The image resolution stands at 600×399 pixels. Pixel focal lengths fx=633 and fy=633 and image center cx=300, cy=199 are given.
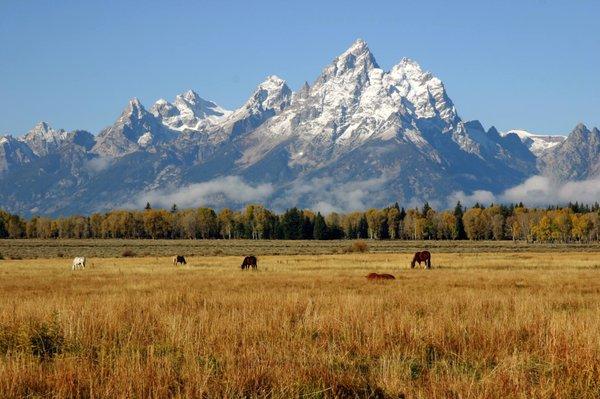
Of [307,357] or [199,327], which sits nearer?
[307,357]

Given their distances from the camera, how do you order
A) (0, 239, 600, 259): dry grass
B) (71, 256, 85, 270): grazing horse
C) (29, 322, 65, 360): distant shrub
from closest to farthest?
(29, 322, 65, 360): distant shrub < (71, 256, 85, 270): grazing horse < (0, 239, 600, 259): dry grass

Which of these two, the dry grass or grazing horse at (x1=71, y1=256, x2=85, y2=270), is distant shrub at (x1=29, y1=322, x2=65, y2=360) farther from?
the dry grass

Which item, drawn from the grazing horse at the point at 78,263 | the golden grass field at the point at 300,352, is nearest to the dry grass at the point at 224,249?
the grazing horse at the point at 78,263

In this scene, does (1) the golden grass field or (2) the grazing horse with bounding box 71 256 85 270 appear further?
(2) the grazing horse with bounding box 71 256 85 270

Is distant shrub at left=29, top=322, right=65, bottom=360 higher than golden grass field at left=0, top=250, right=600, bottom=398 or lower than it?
higher

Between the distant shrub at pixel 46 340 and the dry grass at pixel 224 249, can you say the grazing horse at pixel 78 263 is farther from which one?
the distant shrub at pixel 46 340

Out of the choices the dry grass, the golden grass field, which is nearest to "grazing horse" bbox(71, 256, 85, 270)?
the dry grass

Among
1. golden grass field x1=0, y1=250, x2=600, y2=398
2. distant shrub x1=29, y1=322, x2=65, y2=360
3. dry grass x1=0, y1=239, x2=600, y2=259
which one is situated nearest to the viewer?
golden grass field x1=0, y1=250, x2=600, y2=398

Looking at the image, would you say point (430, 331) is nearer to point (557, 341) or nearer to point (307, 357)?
point (557, 341)

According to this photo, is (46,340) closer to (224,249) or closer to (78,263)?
(78,263)

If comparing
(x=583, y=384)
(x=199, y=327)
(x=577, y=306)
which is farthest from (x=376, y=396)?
(x=577, y=306)

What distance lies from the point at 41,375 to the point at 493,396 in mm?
6202

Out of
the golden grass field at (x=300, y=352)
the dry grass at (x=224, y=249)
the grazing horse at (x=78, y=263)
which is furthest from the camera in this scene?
the dry grass at (x=224, y=249)

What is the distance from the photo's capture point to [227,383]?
831 cm
